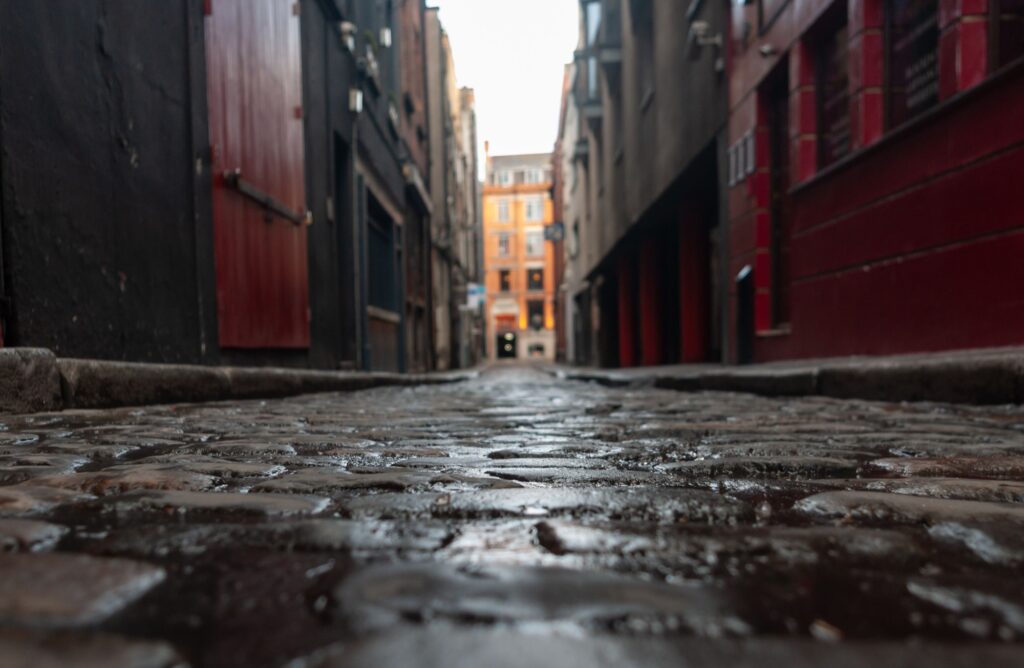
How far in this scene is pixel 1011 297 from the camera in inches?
150

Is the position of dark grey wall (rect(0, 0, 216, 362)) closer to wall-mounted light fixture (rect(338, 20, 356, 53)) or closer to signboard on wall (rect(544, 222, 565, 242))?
wall-mounted light fixture (rect(338, 20, 356, 53))

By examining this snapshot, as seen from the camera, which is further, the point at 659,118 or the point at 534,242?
the point at 534,242

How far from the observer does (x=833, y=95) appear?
615cm

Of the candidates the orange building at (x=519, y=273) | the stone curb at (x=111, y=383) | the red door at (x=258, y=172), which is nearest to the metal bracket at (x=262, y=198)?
the red door at (x=258, y=172)

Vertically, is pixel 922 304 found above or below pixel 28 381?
above

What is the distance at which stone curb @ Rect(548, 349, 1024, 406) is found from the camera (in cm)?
302

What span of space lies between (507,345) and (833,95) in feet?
136

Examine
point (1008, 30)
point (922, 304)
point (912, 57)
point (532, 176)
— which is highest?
point (532, 176)

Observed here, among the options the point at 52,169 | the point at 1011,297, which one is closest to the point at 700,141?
the point at 1011,297

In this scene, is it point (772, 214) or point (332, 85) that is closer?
point (772, 214)

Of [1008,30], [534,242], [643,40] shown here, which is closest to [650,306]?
[643,40]

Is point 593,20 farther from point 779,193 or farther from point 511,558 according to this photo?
point 511,558

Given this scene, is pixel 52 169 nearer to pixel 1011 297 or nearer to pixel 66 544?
pixel 66 544

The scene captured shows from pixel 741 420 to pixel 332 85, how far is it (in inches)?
289
